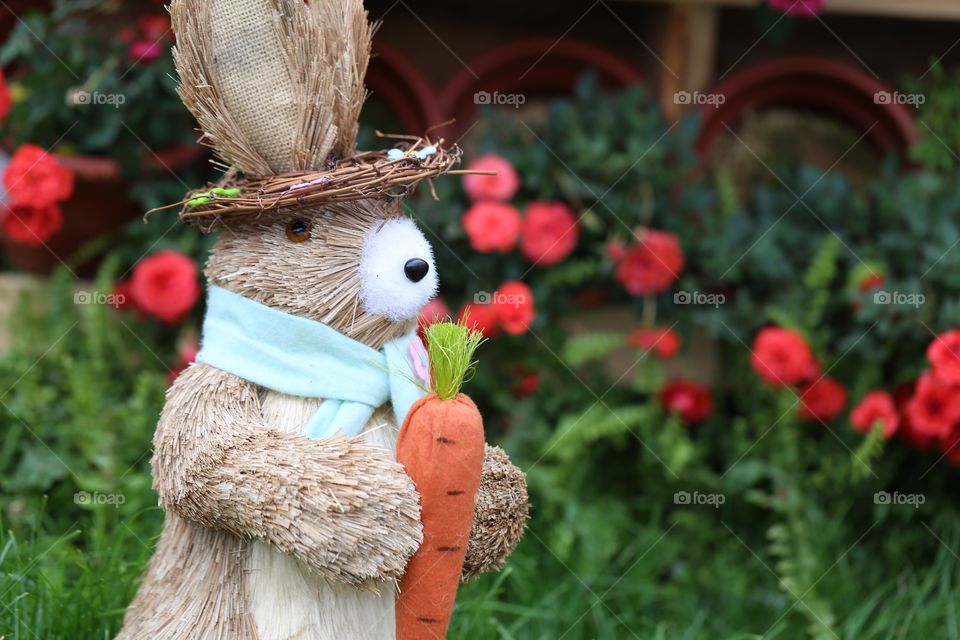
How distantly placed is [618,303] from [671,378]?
272mm

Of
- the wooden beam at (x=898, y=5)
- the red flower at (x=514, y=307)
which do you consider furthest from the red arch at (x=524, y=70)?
the red flower at (x=514, y=307)

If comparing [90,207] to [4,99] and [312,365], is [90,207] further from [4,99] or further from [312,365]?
[312,365]

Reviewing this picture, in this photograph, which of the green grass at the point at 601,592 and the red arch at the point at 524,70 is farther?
the red arch at the point at 524,70

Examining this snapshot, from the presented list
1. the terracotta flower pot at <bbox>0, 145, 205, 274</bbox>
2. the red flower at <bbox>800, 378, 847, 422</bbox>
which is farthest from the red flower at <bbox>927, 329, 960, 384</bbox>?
the terracotta flower pot at <bbox>0, 145, 205, 274</bbox>

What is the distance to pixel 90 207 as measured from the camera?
9.29 ft

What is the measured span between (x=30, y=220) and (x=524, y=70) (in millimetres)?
1577

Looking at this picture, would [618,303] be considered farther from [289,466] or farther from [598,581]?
[289,466]

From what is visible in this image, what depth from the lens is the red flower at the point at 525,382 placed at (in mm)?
2764

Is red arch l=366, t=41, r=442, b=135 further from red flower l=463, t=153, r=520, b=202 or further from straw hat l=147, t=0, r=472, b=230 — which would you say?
straw hat l=147, t=0, r=472, b=230

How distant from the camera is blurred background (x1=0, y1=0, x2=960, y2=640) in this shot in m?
2.43

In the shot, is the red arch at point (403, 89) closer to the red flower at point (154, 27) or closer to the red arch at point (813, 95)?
the red flower at point (154, 27)

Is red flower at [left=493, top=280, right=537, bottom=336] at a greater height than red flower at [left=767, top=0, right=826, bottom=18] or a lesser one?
lesser

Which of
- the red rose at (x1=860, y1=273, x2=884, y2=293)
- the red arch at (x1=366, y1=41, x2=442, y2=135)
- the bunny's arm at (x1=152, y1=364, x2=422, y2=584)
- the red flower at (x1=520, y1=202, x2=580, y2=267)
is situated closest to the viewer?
the bunny's arm at (x1=152, y1=364, x2=422, y2=584)

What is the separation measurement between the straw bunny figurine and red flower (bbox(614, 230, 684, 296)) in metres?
1.38
